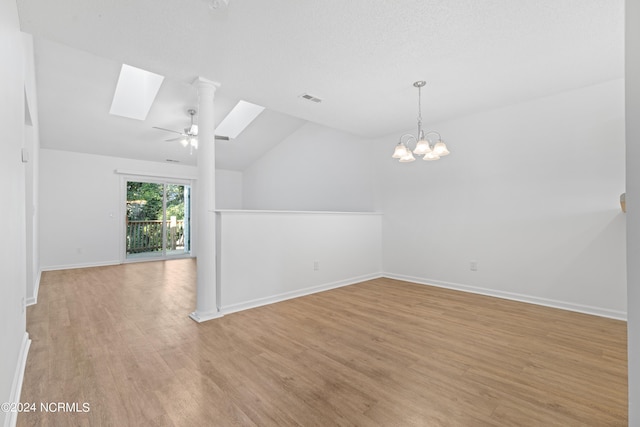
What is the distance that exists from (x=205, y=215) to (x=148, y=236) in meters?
5.03

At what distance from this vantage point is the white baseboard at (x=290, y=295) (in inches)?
124

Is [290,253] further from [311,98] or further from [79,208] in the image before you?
[79,208]

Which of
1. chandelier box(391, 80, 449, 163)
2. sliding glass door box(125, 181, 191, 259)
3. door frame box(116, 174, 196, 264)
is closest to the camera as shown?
chandelier box(391, 80, 449, 163)

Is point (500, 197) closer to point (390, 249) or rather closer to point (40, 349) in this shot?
point (390, 249)

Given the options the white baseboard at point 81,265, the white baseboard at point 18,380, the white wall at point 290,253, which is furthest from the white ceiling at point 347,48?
the white baseboard at point 81,265

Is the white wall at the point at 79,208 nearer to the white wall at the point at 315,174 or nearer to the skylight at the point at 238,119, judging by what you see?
the skylight at the point at 238,119

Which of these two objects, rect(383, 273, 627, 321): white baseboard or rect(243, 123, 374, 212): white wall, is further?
rect(243, 123, 374, 212): white wall

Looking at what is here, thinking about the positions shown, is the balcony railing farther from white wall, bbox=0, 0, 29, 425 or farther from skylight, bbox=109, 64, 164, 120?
white wall, bbox=0, 0, 29, 425

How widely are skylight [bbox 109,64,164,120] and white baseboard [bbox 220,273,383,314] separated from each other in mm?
3605

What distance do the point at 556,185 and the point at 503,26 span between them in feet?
6.96

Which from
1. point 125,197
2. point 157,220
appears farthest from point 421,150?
point 157,220

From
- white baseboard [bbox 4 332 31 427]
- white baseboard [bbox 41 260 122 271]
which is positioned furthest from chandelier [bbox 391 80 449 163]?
white baseboard [bbox 41 260 122 271]

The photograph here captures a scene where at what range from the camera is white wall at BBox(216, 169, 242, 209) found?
8073 millimetres

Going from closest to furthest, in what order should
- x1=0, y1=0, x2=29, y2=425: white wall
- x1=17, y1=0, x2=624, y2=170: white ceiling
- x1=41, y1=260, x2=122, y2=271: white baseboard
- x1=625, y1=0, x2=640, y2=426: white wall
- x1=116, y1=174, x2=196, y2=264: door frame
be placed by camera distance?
x1=625, y1=0, x2=640, y2=426: white wall, x1=0, y1=0, x2=29, y2=425: white wall, x1=17, y1=0, x2=624, y2=170: white ceiling, x1=41, y1=260, x2=122, y2=271: white baseboard, x1=116, y1=174, x2=196, y2=264: door frame
